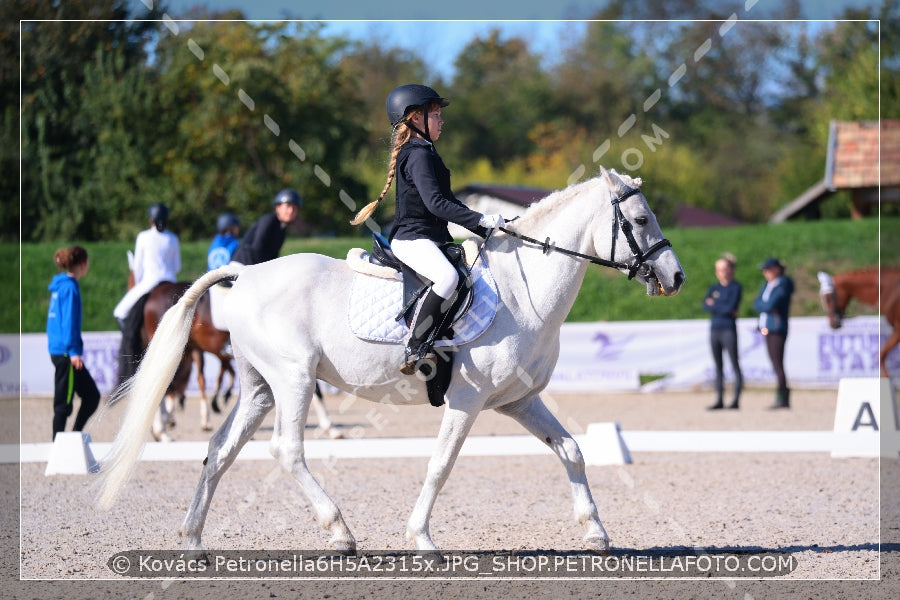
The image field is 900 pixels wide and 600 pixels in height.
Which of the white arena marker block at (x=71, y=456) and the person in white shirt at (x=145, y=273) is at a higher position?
the person in white shirt at (x=145, y=273)

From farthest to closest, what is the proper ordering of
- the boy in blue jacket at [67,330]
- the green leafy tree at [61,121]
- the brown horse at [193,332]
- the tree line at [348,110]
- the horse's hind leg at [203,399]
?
the tree line at [348,110]
the green leafy tree at [61,121]
the horse's hind leg at [203,399]
the brown horse at [193,332]
the boy in blue jacket at [67,330]

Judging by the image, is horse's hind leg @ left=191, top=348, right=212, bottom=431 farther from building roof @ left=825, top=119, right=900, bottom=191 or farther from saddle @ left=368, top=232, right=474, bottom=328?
building roof @ left=825, top=119, right=900, bottom=191

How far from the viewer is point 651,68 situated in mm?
49875

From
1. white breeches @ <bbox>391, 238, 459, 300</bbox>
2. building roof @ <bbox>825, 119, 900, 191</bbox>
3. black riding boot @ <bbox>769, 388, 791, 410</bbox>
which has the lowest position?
black riding boot @ <bbox>769, 388, 791, 410</bbox>

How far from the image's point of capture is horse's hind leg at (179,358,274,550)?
18.2 feet

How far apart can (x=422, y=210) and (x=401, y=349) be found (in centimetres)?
74

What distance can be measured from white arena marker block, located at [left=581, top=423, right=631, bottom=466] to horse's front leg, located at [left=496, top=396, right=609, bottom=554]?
11.5ft

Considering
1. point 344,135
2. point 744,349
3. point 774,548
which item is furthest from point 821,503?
point 344,135

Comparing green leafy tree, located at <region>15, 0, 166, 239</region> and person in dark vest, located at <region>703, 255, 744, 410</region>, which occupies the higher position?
green leafy tree, located at <region>15, 0, 166, 239</region>

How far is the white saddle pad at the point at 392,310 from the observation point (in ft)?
17.5

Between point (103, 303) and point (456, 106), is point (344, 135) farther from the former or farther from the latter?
point (456, 106)

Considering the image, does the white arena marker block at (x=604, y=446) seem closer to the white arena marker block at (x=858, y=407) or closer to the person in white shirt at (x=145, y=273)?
the white arena marker block at (x=858, y=407)

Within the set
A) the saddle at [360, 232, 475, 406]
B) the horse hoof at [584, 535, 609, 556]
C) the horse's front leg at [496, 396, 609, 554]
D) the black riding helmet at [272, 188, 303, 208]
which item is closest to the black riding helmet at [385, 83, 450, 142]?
the saddle at [360, 232, 475, 406]

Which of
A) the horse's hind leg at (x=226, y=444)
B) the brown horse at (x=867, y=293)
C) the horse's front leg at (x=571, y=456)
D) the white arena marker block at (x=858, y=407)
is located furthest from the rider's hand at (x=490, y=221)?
the brown horse at (x=867, y=293)
